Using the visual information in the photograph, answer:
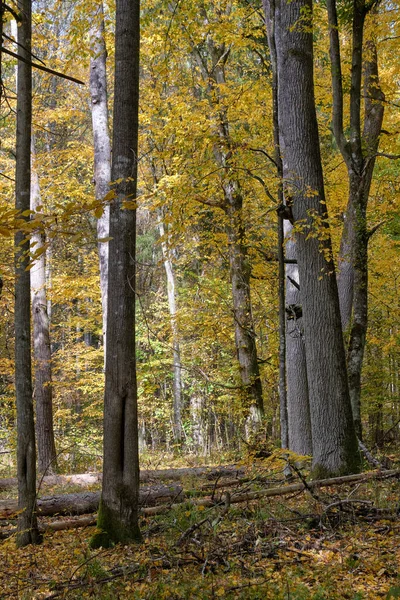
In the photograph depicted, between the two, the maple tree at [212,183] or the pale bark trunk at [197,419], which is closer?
the maple tree at [212,183]

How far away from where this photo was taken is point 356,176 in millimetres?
9039

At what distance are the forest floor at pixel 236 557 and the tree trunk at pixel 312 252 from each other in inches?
45.1

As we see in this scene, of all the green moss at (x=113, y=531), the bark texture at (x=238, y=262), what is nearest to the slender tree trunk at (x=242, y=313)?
the bark texture at (x=238, y=262)

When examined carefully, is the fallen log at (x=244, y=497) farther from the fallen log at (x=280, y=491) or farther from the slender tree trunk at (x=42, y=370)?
the slender tree trunk at (x=42, y=370)

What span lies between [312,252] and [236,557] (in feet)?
14.4

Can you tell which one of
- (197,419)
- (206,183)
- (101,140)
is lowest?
(197,419)

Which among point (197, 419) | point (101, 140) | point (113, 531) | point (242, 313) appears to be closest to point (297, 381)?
point (242, 313)

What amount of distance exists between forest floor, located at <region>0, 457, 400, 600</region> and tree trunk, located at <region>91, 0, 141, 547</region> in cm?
38

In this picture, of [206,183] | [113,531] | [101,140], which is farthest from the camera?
[206,183]

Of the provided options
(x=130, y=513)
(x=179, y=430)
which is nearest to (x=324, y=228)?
(x=130, y=513)

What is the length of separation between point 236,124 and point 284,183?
617 cm

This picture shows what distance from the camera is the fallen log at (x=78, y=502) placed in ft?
23.9

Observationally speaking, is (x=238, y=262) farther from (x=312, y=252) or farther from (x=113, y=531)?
(x=113, y=531)

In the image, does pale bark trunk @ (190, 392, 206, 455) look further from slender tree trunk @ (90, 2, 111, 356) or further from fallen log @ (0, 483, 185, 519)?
fallen log @ (0, 483, 185, 519)
